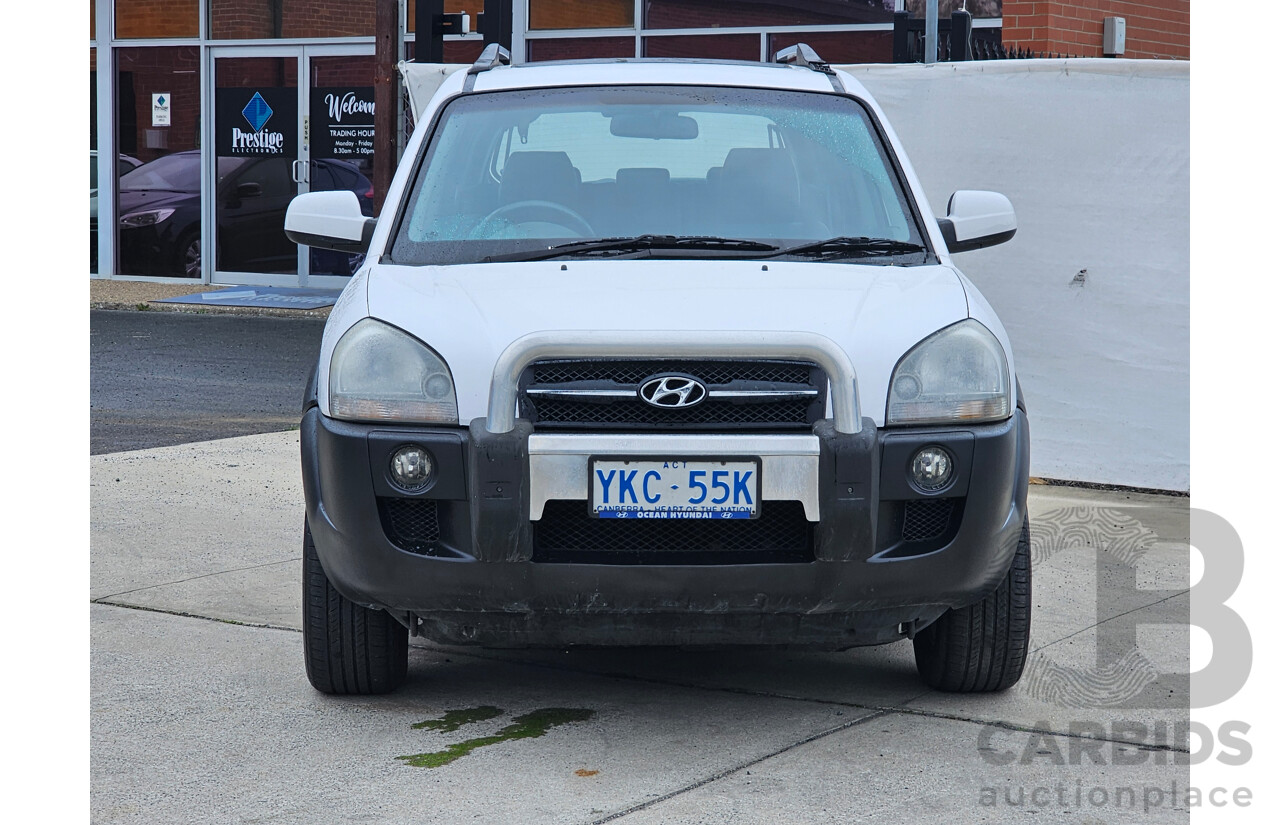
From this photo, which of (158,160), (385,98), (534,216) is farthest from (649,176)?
(158,160)

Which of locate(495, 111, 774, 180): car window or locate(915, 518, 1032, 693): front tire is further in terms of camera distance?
locate(495, 111, 774, 180): car window

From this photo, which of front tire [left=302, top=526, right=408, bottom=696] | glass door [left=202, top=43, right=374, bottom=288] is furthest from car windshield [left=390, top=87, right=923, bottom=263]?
glass door [left=202, top=43, right=374, bottom=288]

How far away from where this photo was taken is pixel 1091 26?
483 inches

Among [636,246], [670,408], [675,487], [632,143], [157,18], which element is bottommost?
[675,487]

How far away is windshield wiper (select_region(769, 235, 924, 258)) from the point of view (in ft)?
14.0

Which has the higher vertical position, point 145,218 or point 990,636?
point 145,218

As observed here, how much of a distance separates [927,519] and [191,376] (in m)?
9.16

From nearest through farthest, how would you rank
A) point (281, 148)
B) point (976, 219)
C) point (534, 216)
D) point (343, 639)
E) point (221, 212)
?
point (343, 639) → point (534, 216) → point (976, 219) → point (281, 148) → point (221, 212)

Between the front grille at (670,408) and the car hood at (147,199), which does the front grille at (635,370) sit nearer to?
the front grille at (670,408)

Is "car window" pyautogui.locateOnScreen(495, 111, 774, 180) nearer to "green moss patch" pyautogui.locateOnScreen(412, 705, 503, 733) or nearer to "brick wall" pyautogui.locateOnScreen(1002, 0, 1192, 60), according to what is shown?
"green moss patch" pyautogui.locateOnScreen(412, 705, 503, 733)

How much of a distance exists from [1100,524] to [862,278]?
3199 mm

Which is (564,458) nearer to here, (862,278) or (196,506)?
(862,278)

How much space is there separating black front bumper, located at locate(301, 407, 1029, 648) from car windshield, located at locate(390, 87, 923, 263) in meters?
0.81

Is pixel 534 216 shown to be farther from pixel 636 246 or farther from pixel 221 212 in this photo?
pixel 221 212
